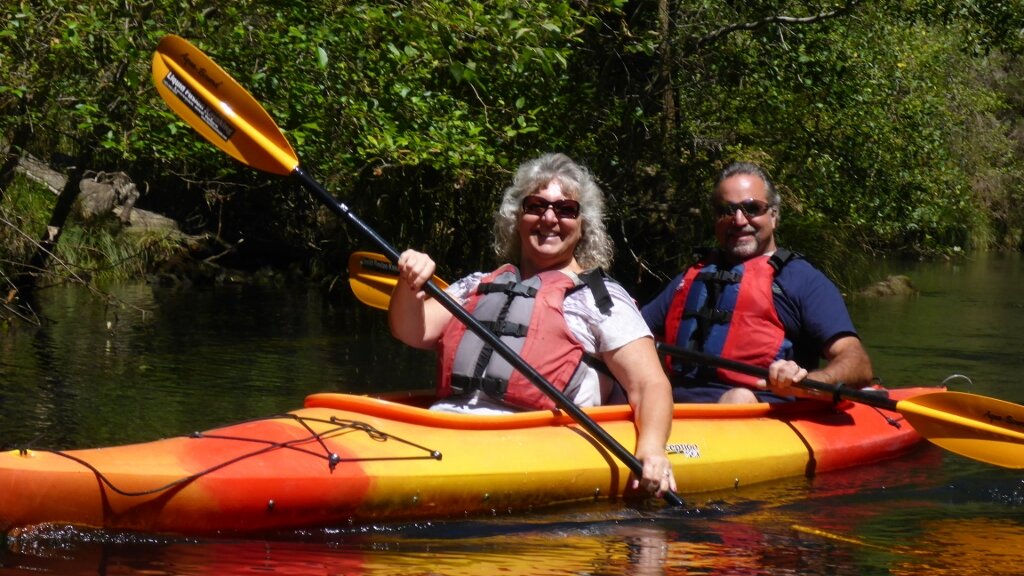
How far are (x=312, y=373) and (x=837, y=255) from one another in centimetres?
678

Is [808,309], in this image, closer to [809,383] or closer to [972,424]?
[809,383]

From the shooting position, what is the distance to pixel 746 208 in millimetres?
5086

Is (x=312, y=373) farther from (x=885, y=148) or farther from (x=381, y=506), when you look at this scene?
(x=885, y=148)

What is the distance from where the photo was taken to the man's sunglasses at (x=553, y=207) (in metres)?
4.11

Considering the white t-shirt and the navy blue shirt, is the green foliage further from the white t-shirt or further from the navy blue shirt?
the white t-shirt

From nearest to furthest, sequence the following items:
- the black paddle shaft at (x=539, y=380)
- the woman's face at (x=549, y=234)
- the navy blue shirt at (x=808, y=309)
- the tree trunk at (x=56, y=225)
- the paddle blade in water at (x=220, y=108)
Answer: the black paddle shaft at (x=539, y=380)
the woman's face at (x=549, y=234)
the paddle blade in water at (x=220, y=108)
the navy blue shirt at (x=808, y=309)
the tree trunk at (x=56, y=225)

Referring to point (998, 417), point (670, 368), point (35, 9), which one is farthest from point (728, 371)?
point (35, 9)

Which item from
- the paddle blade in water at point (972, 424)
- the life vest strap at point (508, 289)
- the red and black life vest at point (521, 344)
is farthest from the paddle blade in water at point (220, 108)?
the paddle blade in water at point (972, 424)

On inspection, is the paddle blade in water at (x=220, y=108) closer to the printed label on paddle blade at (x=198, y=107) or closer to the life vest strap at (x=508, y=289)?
the printed label on paddle blade at (x=198, y=107)

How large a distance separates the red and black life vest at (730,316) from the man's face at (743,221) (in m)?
0.06

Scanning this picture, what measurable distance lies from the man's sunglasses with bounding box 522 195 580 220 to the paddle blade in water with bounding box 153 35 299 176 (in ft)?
3.36

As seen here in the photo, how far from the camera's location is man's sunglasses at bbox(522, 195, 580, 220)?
4.11m

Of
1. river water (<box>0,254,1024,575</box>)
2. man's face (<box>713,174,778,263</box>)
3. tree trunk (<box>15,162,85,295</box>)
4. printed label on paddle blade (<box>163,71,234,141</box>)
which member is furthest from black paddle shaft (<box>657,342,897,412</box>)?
tree trunk (<box>15,162,85,295</box>)

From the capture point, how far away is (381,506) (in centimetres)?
377
